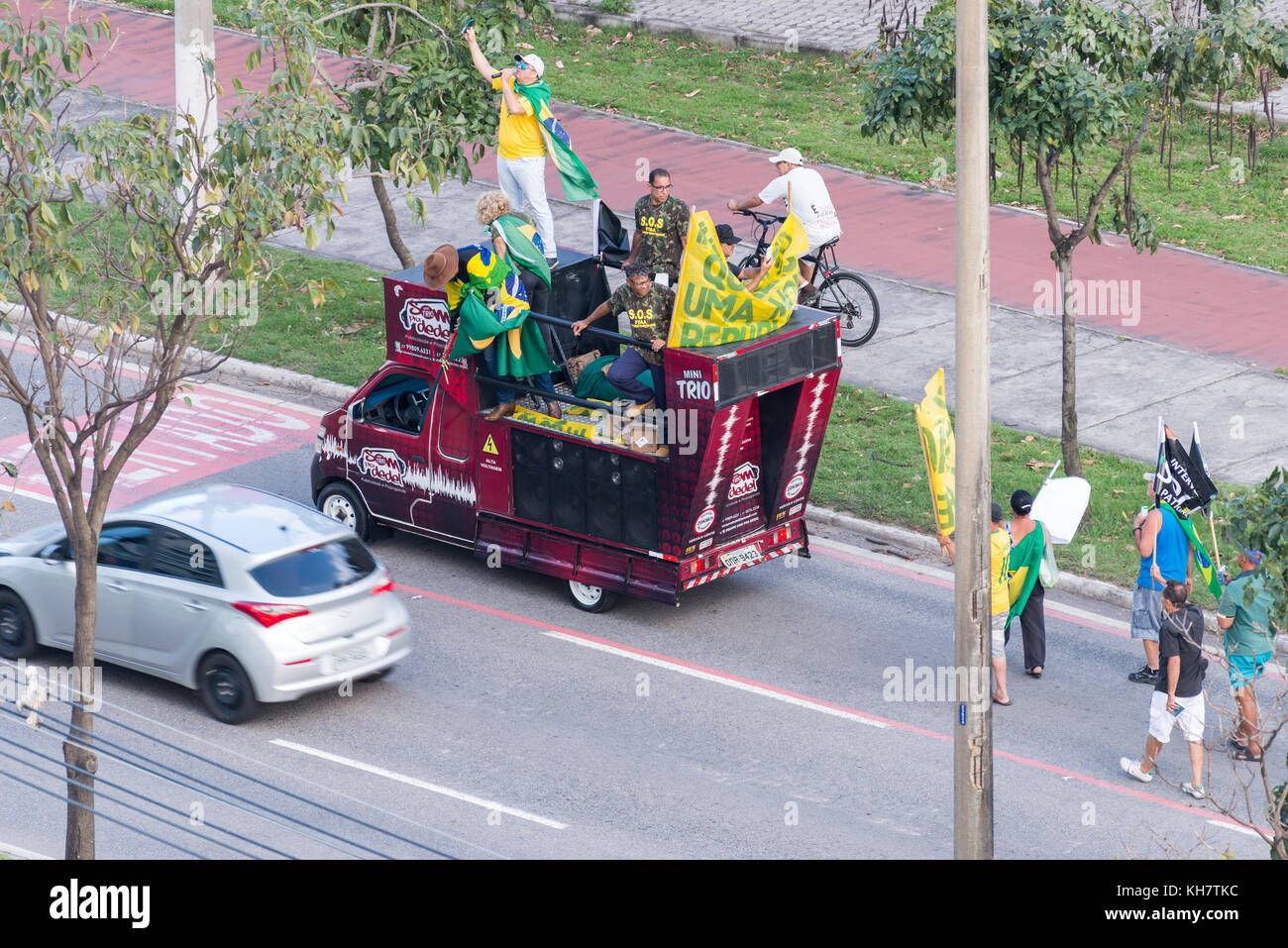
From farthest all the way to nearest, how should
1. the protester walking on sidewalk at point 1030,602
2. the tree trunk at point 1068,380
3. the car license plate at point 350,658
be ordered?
the tree trunk at point 1068,380 < the protester walking on sidewalk at point 1030,602 < the car license plate at point 350,658

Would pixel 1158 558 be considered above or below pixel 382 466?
below

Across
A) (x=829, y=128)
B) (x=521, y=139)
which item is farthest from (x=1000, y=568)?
(x=829, y=128)

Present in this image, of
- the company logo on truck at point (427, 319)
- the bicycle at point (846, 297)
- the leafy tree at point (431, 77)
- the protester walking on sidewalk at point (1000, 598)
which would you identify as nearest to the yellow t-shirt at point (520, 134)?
the leafy tree at point (431, 77)

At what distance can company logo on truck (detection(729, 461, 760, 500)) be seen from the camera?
1410 centimetres

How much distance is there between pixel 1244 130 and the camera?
26.1m

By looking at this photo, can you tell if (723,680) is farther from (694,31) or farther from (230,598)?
(694,31)

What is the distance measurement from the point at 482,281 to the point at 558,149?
12.7 ft

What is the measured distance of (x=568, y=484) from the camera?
14500 millimetres

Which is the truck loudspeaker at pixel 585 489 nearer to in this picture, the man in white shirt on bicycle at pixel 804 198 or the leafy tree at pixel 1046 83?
the leafy tree at pixel 1046 83

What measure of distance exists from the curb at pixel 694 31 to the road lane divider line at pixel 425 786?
2012 centimetres

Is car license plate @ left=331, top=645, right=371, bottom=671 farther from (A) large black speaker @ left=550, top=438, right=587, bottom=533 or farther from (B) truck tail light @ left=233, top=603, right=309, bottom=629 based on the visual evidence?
(A) large black speaker @ left=550, top=438, right=587, bottom=533

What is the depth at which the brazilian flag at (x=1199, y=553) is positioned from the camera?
13070 millimetres

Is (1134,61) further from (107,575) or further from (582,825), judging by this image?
(107,575)

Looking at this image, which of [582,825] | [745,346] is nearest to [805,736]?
[582,825]
